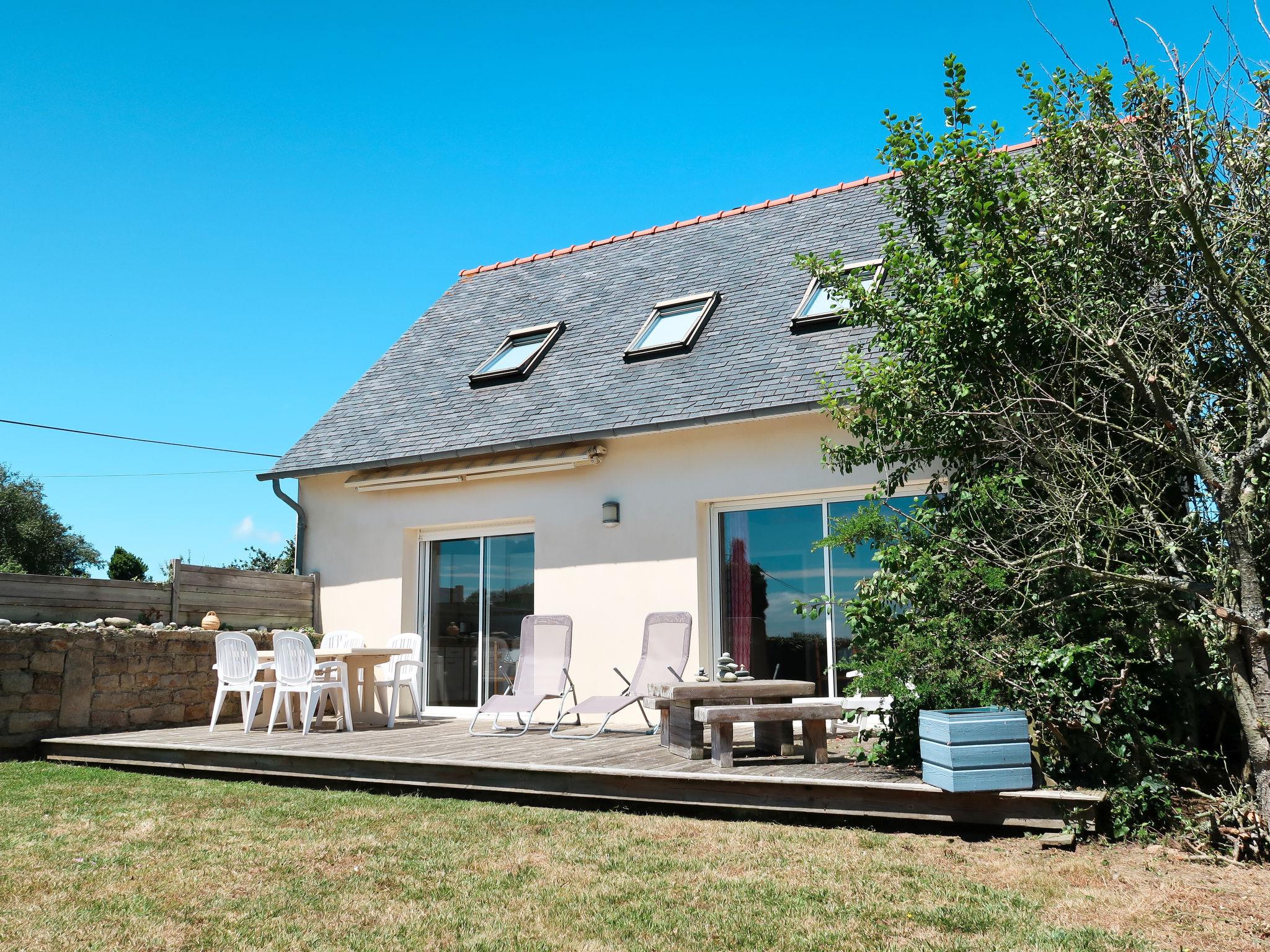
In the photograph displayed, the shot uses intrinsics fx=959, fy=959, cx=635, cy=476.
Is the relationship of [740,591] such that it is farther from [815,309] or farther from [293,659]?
[293,659]

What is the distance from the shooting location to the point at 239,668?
827 centimetres

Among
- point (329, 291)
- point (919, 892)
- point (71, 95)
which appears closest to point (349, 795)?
point (919, 892)

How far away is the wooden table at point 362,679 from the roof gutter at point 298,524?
1.72 metres

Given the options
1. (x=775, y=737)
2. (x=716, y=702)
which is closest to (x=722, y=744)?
(x=775, y=737)

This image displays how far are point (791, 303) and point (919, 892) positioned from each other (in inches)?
275

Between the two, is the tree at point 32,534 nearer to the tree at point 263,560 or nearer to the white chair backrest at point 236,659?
the tree at point 263,560

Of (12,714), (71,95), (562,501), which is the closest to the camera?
(12,714)

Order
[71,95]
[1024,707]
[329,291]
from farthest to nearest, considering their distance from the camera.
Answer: [329,291], [71,95], [1024,707]

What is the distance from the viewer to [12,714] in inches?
316

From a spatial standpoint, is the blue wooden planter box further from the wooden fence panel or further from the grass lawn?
the wooden fence panel

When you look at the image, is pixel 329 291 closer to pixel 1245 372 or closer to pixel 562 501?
pixel 562 501

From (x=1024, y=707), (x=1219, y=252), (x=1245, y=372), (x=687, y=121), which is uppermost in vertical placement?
(x=687, y=121)

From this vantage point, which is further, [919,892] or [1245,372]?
[1245,372]

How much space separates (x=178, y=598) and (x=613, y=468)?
15.0 ft
